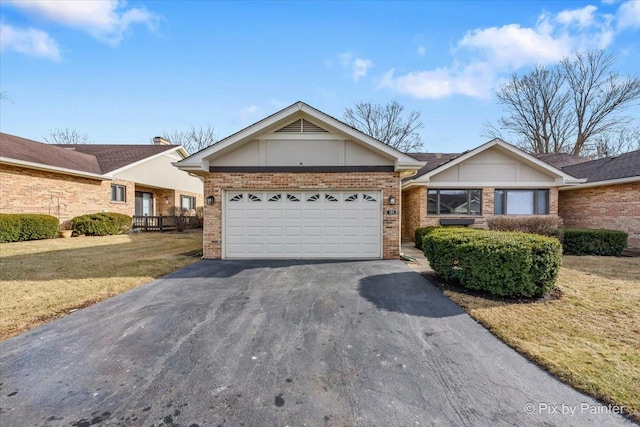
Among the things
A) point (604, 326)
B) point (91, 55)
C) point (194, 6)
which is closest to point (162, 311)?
point (604, 326)

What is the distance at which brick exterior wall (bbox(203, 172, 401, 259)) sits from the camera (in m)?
8.90

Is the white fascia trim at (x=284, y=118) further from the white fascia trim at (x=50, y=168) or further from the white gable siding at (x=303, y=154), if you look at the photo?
the white fascia trim at (x=50, y=168)

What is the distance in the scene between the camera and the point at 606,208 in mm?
12555

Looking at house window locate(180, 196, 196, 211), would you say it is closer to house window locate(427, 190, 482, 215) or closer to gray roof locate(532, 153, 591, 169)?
house window locate(427, 190, 482, 215)

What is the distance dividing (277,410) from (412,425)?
3.79ft

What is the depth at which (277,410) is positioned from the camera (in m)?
2.51

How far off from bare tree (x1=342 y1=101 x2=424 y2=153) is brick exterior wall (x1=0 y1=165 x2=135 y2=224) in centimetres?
2404

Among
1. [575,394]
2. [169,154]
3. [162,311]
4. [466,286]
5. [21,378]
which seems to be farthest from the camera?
[169,154]

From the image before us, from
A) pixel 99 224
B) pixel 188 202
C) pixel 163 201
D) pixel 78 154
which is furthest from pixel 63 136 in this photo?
pixel 99 224

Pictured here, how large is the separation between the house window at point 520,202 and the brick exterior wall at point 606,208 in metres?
2.27

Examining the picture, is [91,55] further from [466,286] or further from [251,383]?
[466,286]

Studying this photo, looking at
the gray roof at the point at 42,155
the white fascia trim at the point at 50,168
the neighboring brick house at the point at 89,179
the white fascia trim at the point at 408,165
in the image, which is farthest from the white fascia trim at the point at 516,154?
the gray roof at the point at 42,155

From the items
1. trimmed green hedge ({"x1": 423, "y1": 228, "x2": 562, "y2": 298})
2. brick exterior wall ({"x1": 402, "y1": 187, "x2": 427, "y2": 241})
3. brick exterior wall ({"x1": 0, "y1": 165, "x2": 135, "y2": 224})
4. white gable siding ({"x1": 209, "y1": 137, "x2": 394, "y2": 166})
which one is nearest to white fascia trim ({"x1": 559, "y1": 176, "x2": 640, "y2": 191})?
brick exterior wall ({"x1": 402, "y1": 187, "x2": 427, "y2": 241})

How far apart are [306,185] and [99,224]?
1302cm
